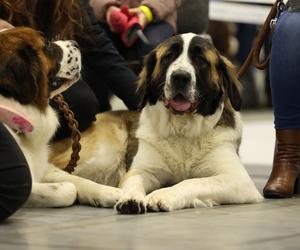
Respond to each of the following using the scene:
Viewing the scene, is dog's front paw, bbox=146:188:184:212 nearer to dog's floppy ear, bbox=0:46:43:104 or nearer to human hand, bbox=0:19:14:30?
dog's floppy ear, bbox=0:46:43:104

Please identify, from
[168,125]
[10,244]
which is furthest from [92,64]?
[10,244]

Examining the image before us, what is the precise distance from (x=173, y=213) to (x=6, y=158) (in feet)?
2.53

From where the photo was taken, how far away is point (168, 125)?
384 cm

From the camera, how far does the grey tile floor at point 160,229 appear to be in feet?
8.16

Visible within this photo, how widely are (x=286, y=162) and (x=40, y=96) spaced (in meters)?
1.32

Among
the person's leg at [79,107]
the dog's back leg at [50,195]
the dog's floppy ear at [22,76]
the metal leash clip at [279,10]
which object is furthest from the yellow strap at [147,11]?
the dog's back leg at [50,195]

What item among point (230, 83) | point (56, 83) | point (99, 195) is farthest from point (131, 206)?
point (230, 83)

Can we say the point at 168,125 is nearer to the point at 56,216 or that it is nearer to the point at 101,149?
the point at 101,149

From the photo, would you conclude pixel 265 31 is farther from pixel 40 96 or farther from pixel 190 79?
pixel 40 96

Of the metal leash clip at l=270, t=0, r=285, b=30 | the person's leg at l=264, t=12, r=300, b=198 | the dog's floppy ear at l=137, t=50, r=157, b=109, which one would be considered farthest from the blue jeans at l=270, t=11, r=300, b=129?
the dog's floppy ear at l=137, t=50, r=157, b=109

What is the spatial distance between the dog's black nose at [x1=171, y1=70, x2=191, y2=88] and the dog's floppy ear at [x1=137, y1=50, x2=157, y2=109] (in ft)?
0.84

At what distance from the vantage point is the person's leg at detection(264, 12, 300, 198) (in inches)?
149

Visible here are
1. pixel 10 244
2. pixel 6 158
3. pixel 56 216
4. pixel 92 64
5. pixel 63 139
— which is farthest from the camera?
pixel 92 64

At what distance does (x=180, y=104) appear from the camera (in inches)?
147
